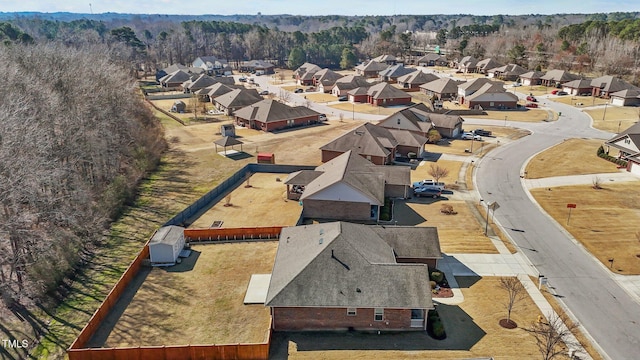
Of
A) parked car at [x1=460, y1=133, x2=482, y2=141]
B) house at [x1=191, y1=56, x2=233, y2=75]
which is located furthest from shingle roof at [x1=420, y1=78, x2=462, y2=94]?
house at [x1=191, y1=56, x2=233, y2=75]

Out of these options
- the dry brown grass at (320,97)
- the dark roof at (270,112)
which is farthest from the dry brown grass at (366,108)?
the dark roof at (270,112)

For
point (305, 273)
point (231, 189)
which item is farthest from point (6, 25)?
point (305, 273)

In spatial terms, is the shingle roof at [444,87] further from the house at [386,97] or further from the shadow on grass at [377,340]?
the shadow on grass at [377,340]

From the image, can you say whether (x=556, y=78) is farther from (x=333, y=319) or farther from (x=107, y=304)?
(x=107, y=304)

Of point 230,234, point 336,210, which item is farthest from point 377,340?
point 336,210

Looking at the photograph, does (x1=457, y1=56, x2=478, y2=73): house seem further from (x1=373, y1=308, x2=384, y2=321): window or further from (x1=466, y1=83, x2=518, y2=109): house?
(x1=373, y1=308, x2=384, y2=321): window

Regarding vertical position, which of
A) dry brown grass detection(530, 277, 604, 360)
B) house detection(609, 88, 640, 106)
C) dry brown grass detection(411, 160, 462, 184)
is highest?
house detection(609, 88, 640, 106)

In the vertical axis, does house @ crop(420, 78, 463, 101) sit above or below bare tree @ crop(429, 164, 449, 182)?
above
